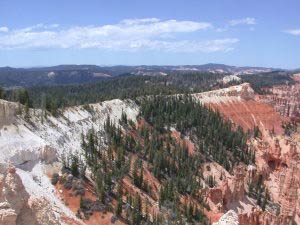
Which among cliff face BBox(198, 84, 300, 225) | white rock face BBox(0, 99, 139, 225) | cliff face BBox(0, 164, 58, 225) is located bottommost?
cliff face BBox(198, 84, 300, 225)

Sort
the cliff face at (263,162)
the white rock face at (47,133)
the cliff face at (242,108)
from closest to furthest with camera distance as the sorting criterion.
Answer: the white rock face at (47,133), the cliff face at (263,162), the cliff face at (242,108)

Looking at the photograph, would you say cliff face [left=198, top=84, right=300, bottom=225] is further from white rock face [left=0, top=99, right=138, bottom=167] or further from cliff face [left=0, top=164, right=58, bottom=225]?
white rock face [left=0, top=99, right=138, bottom=167]

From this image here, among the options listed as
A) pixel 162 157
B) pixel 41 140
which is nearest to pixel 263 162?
pixel 162 157

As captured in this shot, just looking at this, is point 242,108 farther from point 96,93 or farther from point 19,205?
Result: point 19,205

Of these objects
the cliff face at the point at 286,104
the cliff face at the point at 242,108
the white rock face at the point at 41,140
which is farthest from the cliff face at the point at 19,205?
the cliff face at the point at 286,104

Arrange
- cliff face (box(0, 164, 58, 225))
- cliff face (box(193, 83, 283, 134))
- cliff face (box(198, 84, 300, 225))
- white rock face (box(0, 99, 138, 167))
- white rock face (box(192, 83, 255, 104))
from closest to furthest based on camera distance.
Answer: cliff face (box(0, 164, 58, 225)) → white rock face (box(0, 99, 138, 167)) → cliff face (box(198, 84, 300, 225)) → cliff face (box(193, 83, 283, 134)) → white rock face (box(192, 83, 255, 104))

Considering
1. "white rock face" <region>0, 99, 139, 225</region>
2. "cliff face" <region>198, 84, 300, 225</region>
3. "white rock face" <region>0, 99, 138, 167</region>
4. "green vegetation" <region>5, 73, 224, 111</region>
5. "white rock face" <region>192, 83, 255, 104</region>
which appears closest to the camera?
"white rock face" <region>0, 99, 139, 225</region>

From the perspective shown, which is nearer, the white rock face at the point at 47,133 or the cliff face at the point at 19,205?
the cliff face at the point at 19,205

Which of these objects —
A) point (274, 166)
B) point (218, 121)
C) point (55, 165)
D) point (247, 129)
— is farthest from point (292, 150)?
point (55, 165)

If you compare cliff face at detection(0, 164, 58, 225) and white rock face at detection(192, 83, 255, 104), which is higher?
cliff face at detection(0, 164, 58, 225)

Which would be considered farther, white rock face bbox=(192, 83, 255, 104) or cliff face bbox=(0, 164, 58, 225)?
white rock face bbox=(192, 83, 255, 104)

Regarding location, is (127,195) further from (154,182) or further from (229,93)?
(229,93)

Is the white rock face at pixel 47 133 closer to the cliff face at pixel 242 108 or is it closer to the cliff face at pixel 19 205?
the cliff face at pixel 19 205

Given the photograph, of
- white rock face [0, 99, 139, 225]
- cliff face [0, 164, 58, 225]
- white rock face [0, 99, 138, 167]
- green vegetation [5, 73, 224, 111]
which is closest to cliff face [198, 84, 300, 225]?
cliff face [0, 164, 58, 225]
